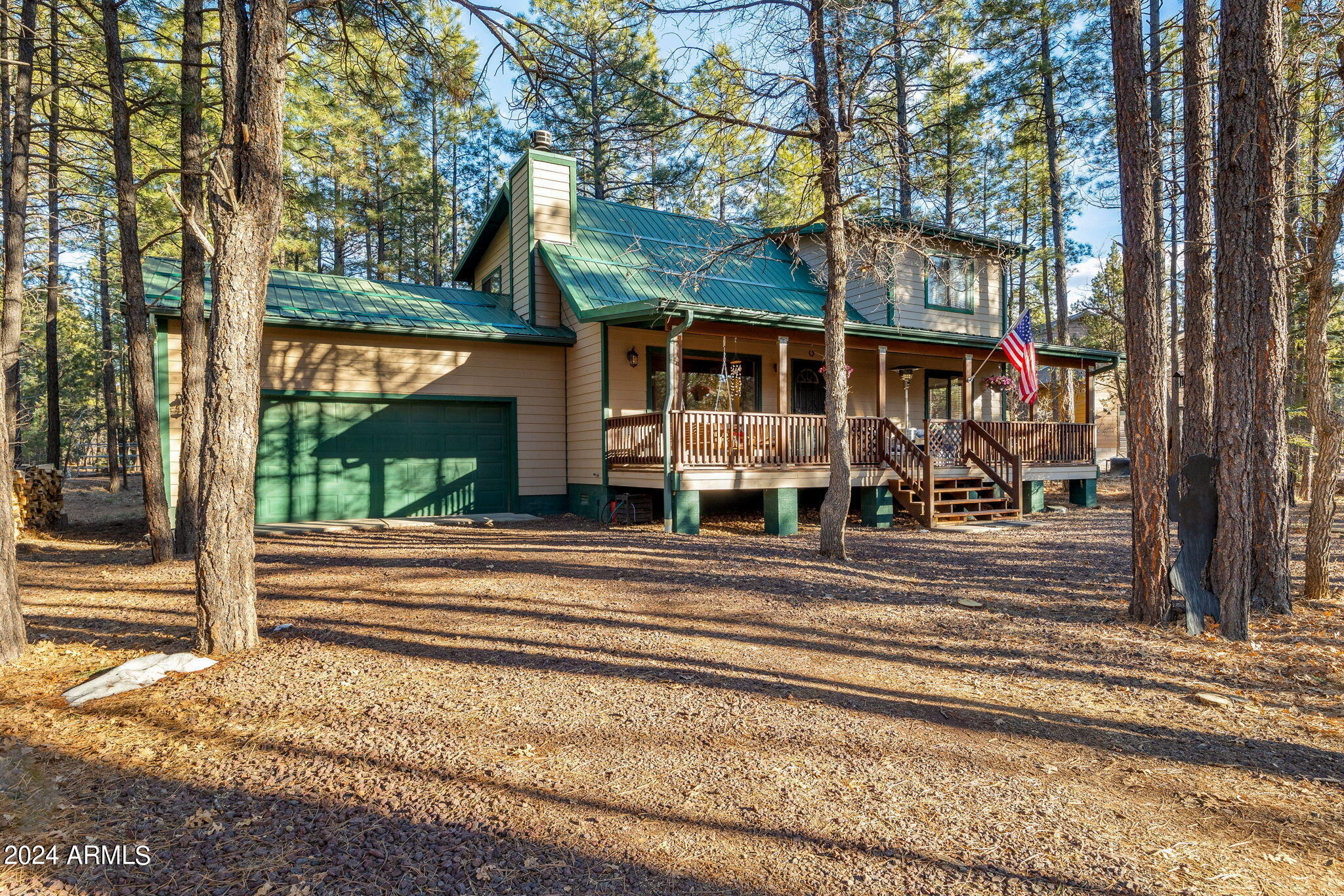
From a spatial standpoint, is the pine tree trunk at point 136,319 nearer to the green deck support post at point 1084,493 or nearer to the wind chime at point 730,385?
the wind chime at point 730,385

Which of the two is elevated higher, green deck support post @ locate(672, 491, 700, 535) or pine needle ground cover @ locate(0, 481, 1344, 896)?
green deck support post @ locate(672, 491, 700, 535)

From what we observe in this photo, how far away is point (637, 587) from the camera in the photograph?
646 centimetres

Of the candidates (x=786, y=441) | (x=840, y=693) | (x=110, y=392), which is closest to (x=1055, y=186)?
(x=786, y=441)

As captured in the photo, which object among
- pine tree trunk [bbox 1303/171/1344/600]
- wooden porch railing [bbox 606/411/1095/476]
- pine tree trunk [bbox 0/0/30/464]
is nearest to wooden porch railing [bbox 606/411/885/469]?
wooden porch railing [bbox 606/411/1095/476]

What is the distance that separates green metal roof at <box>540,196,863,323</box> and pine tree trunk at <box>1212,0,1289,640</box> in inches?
261

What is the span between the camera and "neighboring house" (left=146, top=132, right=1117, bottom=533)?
1075cm

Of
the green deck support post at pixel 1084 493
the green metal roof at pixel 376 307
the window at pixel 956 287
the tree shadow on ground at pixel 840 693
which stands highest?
the window at pixel 956 287

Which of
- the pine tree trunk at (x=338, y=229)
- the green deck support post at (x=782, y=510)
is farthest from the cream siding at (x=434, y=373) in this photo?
the pine tree trunk at (x=338, y=229)

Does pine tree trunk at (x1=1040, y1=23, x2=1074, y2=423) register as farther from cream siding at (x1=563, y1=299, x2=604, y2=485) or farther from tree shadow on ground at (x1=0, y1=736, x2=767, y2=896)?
tree shadow on ground at (x1=0, y1=736, x2=767, y2=896)

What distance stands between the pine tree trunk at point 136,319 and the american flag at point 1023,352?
39.1ft

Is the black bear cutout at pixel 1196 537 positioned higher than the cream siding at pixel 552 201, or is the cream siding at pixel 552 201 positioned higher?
the cream siding at pixel 552 201

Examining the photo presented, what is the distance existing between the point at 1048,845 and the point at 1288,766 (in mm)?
1734

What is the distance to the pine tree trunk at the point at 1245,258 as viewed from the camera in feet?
18.5

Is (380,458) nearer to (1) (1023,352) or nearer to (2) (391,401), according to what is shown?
(2) (391,401)
